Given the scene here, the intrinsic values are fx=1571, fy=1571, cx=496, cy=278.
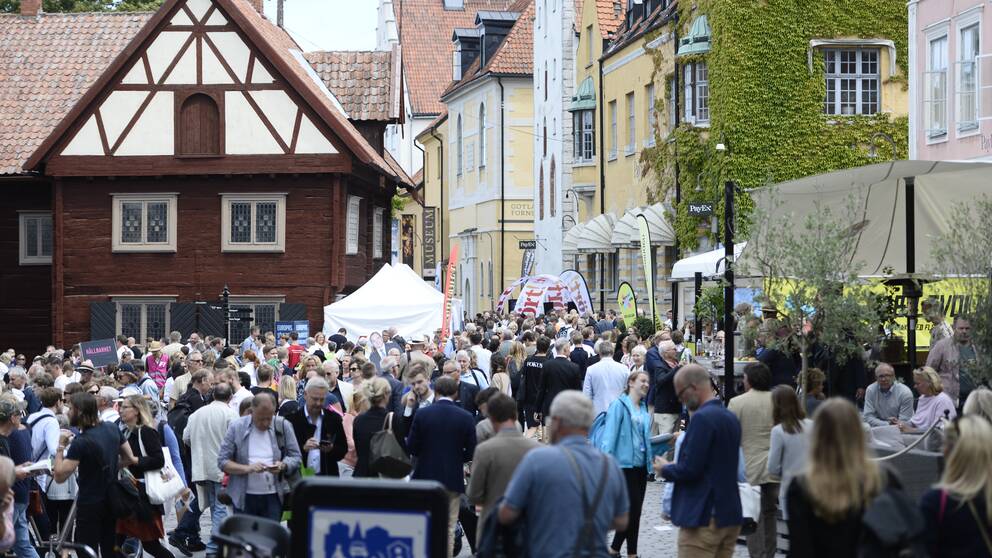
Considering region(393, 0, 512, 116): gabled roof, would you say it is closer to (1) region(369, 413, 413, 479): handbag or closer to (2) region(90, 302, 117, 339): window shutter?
(2) region(90, 302, 117, 339): window shutter

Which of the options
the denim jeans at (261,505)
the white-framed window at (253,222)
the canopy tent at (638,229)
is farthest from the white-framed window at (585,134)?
the denim jeans at (261,505)

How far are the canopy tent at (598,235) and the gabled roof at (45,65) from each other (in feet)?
46.4

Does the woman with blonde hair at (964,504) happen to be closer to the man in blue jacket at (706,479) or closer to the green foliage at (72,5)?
the man in blue jacket at (706,479)

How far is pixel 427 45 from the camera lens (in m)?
92.9

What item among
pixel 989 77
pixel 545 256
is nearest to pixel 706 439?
pixel 989 77

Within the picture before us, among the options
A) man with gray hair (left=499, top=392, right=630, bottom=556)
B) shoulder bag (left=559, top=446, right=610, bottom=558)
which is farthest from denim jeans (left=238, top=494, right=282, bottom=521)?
shoulder bag (left=559, top=446, right=610, bottom=558)

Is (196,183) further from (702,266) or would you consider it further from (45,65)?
(702,266)

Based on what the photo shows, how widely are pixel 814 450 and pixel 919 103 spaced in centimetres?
2239

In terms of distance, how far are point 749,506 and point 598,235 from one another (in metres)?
34.8

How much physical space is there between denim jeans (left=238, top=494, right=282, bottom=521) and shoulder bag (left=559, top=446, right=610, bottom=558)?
5.44m

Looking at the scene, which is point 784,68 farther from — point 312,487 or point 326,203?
point 312,487

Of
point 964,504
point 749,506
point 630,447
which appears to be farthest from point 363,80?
point 964,504

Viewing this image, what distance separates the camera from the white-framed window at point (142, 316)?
37.3 metres

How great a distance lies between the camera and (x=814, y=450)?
7043mm
